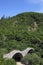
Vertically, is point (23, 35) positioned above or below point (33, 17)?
below

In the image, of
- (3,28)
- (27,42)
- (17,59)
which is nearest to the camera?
(17,59)

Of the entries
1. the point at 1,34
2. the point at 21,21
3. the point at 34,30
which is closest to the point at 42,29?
the point at 34,30

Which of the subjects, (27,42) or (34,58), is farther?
(27,42)

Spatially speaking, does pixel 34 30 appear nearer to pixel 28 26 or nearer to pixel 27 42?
pixel 28 26

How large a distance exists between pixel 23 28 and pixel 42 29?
8531 mm

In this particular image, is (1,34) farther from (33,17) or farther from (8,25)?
(33,17)

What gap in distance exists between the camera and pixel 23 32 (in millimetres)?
87062

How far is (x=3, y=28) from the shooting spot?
92.4 meters

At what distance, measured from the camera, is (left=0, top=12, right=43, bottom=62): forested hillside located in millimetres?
68125

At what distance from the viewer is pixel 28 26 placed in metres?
98.2

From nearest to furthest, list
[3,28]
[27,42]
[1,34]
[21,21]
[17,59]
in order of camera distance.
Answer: [17,59] → [27,42] → [1,34] → [3,28] → [21,21]

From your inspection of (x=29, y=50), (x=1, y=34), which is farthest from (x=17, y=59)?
(x=1, y=34)

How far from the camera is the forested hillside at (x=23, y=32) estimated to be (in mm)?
68125

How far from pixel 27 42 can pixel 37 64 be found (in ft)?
107
